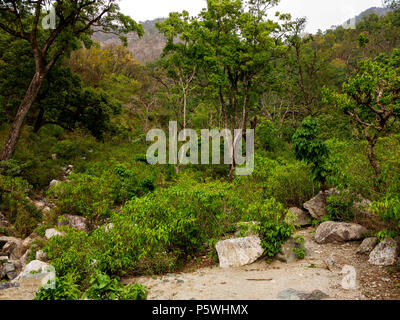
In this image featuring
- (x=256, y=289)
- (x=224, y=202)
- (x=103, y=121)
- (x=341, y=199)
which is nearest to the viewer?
(x=256, y=289)

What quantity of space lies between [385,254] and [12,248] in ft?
24.2

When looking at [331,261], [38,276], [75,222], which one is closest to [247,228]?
[331,261]

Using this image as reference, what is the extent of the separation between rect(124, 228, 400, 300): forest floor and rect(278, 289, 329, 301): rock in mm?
95

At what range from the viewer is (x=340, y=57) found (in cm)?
3425

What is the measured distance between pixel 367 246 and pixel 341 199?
67.4 inches

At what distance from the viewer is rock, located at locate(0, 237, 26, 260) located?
233 inches

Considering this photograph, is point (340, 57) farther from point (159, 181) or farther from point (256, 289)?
point (256, 289)

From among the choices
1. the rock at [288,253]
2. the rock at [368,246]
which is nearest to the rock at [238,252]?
the rock at [288,253]

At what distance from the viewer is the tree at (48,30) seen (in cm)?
1081

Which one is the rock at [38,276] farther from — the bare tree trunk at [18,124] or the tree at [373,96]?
the bare tree trunk at [18,124]

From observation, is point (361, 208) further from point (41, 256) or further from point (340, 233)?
point (41, 256)

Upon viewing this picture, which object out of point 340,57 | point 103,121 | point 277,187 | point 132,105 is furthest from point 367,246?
point 340,57

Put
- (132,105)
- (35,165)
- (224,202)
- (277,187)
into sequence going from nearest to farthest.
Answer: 1. (224,202)
2. (277,187)
3. (35,165)
4. (132,105)

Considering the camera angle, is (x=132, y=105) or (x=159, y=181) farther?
(x=132, y=105)
